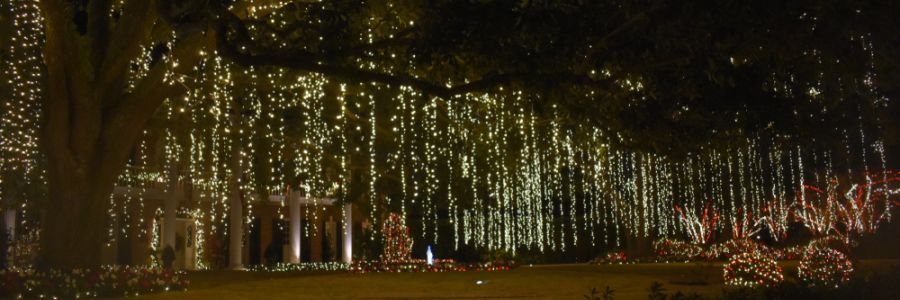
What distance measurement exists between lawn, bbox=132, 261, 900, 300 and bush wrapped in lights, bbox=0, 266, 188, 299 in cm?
61

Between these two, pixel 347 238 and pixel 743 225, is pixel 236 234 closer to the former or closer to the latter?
pixel 347 238

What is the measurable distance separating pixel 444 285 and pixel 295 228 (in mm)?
13867

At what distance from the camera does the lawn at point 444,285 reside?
575 inches

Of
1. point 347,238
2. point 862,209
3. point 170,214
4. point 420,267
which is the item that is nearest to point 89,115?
point 420,267

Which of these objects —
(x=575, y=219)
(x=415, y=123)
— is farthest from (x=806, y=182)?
(x=415, y=123)

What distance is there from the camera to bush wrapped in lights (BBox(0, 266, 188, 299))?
13.6 metres

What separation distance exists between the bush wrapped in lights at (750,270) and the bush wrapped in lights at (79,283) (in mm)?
9661

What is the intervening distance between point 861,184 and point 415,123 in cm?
1906

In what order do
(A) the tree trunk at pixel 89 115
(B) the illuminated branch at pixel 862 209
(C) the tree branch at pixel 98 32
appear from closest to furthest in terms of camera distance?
(A) the tree trunk at pixel 89 115, (C) the tree branch at pixel 98 32, (B) the illuminated branch at pixel 862 209

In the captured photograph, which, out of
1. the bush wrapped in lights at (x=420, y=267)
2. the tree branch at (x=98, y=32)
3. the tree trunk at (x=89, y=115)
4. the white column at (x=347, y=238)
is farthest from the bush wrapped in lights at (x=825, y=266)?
the white column at (x=347, y=238)

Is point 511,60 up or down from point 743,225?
up

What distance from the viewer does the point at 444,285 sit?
674 inches

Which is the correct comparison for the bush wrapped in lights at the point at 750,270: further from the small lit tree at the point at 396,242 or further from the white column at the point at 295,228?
the white column at the point at 295,228

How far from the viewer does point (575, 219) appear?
3472cm
